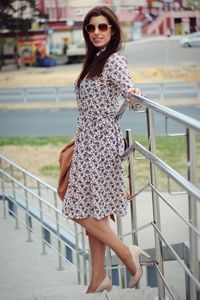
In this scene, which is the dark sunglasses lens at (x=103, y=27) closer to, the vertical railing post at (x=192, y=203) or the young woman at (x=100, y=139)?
the young woman at (x=100, y=139)

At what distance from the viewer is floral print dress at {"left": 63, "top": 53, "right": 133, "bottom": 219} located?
1533mm

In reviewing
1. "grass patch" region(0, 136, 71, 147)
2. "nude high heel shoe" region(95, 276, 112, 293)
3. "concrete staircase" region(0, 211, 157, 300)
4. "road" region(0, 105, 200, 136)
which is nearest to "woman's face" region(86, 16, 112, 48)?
"nude high heel shoe" region(95, 276, 112, 293)

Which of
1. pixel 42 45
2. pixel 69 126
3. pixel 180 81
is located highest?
pixel 42 45

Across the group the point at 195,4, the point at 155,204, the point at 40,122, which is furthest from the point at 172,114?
the point at 40,122

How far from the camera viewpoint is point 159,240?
1598 mm

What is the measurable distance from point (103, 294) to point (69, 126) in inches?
113

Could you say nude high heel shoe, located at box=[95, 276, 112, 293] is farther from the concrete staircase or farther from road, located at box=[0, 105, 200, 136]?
road, located at box=[0, 105, 200, 136]

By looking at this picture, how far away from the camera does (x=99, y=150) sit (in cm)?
157

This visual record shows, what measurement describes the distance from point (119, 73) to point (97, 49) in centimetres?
12

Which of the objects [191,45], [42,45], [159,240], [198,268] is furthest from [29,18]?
[198,268]

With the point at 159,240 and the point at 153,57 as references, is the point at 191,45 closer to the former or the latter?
the point at 153,57

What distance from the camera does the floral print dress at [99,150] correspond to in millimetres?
1533

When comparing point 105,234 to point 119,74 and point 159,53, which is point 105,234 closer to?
point 119,74

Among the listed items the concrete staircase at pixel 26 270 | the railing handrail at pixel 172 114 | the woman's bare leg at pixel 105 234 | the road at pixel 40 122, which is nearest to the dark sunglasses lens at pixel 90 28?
the railing handrail at pixel 172 114
